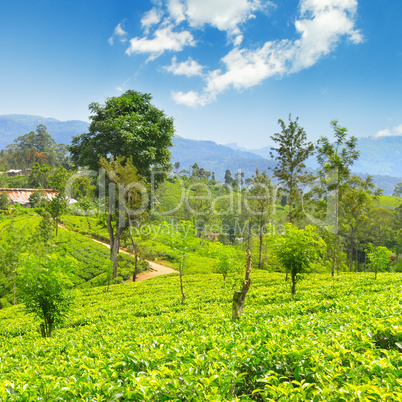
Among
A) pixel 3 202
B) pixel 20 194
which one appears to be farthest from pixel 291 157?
pixel 20 194

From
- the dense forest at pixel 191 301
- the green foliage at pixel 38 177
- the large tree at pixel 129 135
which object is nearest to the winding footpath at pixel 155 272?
the dense forest at pixel 191 301

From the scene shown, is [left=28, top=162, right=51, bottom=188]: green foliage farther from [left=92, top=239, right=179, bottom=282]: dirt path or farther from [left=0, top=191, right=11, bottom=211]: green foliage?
[left=92, top=239, right=179, bottom=282]: dirt path

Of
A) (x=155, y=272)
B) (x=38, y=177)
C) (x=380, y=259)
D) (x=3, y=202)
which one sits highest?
Answer: (x=38, y=177)

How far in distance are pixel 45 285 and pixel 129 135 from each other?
1649 centimetres

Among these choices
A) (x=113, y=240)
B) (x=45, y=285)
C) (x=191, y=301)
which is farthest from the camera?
(x=113, y=240)

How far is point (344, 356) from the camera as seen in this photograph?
3578mm

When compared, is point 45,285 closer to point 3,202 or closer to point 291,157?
point 291,157

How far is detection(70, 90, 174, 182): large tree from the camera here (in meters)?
24.4

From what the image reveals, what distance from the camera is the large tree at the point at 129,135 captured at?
80.2 feet

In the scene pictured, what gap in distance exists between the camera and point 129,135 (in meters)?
23.4

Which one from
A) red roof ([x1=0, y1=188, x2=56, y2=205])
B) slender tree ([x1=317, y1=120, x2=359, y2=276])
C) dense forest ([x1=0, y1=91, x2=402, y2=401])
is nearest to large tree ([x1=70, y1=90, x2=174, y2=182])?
dense forest ([x1=0, y1=91, x2=402, y2=401])

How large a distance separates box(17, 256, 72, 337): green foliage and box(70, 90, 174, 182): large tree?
15.9 m

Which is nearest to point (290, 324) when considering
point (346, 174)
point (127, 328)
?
point (127, 328)

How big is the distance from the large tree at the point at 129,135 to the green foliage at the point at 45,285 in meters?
15.9
